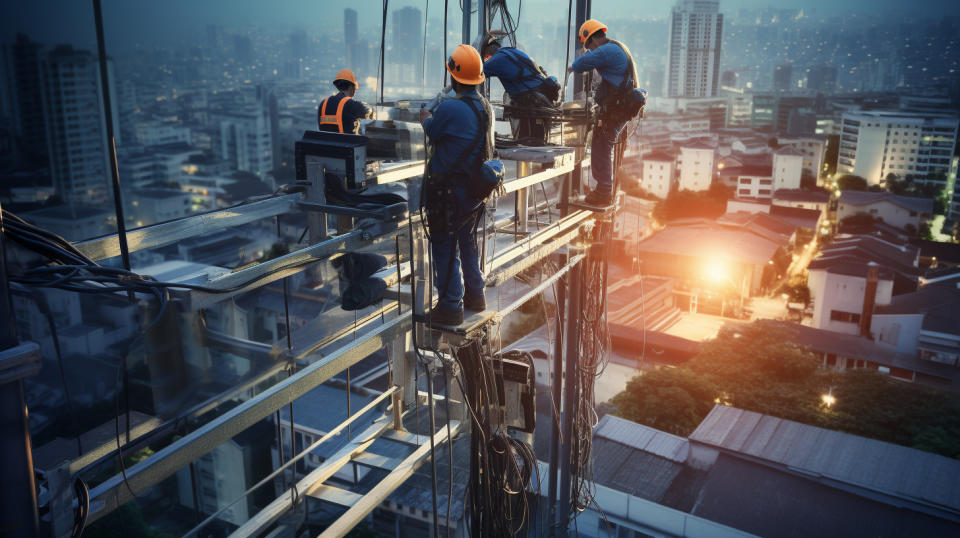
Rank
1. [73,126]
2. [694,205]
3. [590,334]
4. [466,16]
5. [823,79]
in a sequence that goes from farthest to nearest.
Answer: [823,79], [694,205], [73,126], [590,334], [466,16]

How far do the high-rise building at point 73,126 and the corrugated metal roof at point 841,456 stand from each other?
27132mm

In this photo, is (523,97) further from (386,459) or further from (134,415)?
(134,415)

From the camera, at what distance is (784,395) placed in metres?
18.4

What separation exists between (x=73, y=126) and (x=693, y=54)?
63.7 metres

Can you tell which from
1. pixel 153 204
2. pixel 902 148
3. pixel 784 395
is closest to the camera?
pixel 784 395

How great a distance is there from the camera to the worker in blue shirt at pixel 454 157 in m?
3.31

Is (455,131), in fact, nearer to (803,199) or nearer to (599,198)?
(599,198)

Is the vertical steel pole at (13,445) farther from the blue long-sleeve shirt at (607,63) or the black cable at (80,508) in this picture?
the blue long-sleeve shirt at (607,63)

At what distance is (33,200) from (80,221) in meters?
2.76

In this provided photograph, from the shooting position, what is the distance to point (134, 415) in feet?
9.93

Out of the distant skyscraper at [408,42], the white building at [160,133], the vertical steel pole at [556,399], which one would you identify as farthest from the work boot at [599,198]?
the white building at [160,133]

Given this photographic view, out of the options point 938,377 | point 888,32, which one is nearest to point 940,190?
point 938,377

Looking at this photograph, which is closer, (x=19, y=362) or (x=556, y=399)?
(x=19, y=362)

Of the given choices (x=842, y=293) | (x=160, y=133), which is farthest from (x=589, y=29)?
(x=160, y=133)
